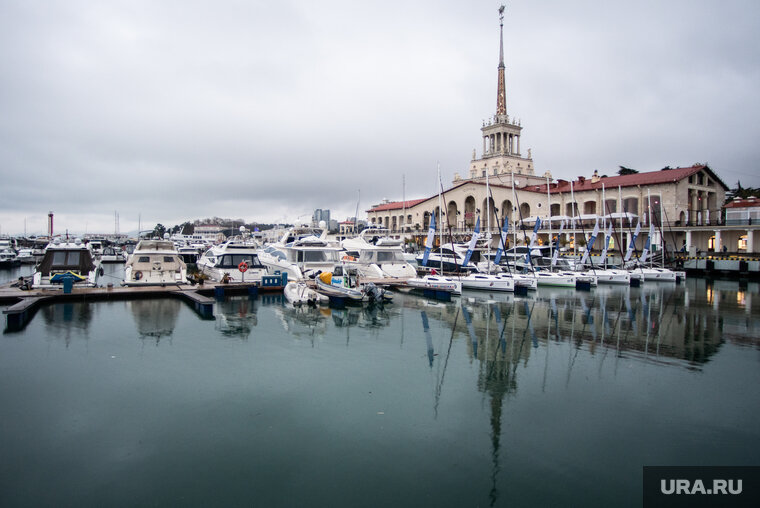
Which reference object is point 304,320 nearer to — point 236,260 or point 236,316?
point 236,316

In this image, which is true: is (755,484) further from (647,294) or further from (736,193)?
(736,193)

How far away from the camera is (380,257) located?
112ft

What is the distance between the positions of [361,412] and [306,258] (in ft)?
69.3

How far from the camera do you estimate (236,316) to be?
20625 millimetres

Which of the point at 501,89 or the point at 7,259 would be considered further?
the point at 501,89

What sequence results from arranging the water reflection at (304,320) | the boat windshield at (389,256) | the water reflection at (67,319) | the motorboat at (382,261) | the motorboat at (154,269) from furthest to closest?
the boat windshield at (389,256) → the motorboat at (382,261) → the motorboat at (154,269) → the water reflection at (304,320) → the water reflection at (67,319)

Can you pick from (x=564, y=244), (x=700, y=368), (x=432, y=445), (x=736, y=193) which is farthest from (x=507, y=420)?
(x=736, y=193)

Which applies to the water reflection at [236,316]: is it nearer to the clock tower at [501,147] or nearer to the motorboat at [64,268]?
the motorboat at [64,268]

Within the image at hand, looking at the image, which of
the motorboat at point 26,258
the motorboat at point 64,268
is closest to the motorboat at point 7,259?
the motorboat at point 26,258

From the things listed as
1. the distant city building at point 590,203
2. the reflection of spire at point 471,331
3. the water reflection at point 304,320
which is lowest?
the reflection of spire at point 471,331

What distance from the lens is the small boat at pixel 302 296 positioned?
2347 centimetres

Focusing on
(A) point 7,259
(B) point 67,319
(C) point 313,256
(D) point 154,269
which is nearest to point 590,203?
(C) point 313,256

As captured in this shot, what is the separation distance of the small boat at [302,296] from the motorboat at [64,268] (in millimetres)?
10796

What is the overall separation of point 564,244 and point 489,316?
4369cm
